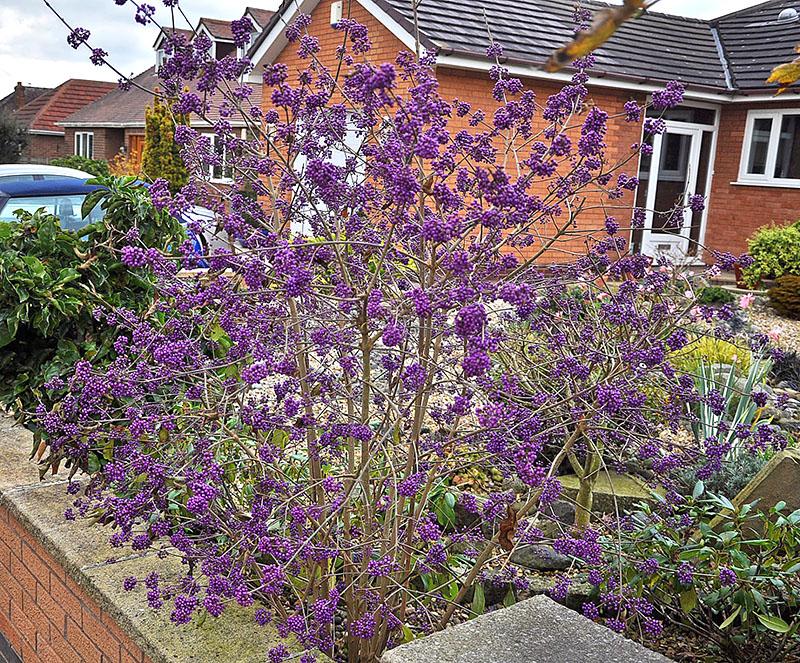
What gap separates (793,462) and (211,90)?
2.35 meters

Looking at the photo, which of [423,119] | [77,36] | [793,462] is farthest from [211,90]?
[793,462]

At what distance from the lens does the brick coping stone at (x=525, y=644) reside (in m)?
1.95

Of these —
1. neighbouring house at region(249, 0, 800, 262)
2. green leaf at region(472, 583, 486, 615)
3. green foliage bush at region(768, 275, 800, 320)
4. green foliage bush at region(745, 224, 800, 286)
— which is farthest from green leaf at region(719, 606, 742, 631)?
neighbouring house at region(249, 0, 800, 262)

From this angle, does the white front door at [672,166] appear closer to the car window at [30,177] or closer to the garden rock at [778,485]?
the car window at [30,177]

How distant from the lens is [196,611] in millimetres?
2490

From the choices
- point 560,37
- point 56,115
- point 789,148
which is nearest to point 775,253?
point 789,148

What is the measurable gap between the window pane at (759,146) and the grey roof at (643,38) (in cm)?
77

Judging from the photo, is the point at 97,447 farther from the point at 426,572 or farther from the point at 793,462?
the point at 793,462

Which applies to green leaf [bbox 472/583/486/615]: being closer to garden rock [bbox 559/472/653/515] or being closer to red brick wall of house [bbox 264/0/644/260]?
garden rock [bbox 559/472/653/515]

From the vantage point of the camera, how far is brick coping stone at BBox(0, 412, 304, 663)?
93.2 inches

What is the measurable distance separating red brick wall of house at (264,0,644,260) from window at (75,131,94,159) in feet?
73.8

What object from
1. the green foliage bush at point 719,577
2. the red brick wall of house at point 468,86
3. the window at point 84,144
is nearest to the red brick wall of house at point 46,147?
the window at point 84,144

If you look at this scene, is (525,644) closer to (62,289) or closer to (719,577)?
(719,577)

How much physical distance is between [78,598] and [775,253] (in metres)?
12.0
